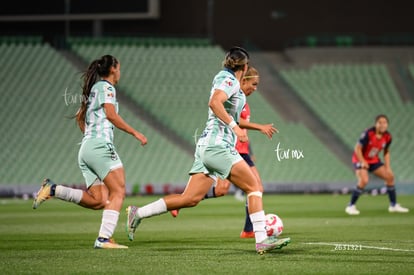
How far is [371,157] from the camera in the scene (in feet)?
70.5

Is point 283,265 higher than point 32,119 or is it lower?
lower

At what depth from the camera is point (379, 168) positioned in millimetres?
21500

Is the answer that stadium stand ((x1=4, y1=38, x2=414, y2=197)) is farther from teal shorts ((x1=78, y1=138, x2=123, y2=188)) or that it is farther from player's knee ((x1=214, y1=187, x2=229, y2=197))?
teal shorts ((x1=78, y1=138, x2=123, y2=188))

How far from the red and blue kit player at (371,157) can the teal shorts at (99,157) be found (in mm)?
9686

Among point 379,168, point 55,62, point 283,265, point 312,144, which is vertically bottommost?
point 283,265

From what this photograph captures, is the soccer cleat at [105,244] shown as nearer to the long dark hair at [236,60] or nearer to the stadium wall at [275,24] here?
the long dark hair at [236,60]

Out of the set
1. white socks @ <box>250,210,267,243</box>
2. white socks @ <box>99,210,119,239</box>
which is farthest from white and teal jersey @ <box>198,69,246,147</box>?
white socks @ <box>99,210,119,239</box>

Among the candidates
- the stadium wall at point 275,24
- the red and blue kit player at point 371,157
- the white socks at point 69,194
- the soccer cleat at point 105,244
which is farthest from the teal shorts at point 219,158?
the stadium wall at point 275,24

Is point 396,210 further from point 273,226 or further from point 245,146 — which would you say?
point 273,226

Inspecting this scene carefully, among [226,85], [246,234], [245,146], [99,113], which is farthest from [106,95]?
[246,234]

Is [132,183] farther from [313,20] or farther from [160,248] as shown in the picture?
[160,248]

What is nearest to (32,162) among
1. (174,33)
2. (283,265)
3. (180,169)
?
(180,169)

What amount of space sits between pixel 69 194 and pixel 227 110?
2.62 m

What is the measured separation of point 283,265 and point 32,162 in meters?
23.7
